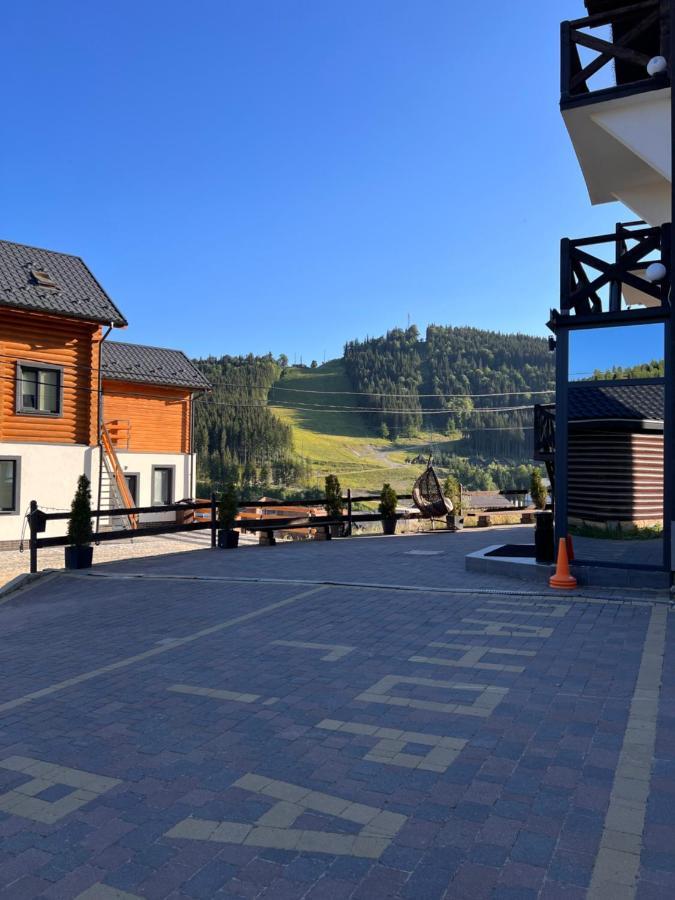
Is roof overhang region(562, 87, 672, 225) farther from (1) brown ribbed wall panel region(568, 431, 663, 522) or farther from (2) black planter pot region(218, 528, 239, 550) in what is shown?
(2) black planter pot region(218, 528, 239, 550)

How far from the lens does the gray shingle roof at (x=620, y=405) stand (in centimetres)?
1488

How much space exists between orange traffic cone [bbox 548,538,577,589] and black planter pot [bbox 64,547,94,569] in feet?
28.0

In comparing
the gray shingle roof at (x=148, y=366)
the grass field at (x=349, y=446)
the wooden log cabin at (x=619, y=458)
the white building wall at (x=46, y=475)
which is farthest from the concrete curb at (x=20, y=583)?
the grass field at (x=349, y=446)

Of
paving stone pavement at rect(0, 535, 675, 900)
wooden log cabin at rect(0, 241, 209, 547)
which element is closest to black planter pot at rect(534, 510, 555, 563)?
paving stone pavement at rect(0, 535, 675, 900)

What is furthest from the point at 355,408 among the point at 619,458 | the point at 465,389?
the point at 465,389

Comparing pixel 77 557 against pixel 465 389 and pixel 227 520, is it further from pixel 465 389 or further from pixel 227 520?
pixel 465 389

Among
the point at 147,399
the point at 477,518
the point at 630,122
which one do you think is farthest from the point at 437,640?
the point at 147,399

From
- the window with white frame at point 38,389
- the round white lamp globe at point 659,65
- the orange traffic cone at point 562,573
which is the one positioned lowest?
the orange traffic cone at point 562,573

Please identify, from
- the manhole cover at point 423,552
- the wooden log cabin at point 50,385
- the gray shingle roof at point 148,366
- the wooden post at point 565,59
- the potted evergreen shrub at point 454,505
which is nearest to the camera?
the wooden post at point 565,59

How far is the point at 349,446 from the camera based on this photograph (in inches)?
6004

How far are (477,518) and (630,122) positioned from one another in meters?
14.9

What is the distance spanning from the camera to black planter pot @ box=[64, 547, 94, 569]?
12.1 metres

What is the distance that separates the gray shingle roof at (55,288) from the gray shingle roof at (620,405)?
1439 centimetres

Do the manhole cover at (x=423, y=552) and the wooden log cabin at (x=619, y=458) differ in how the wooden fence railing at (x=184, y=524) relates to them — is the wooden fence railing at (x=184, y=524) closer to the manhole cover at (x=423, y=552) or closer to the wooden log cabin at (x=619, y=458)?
the manhole cover at (x=423, y=552)
